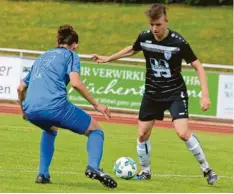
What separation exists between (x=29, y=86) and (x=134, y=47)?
77.0 inches

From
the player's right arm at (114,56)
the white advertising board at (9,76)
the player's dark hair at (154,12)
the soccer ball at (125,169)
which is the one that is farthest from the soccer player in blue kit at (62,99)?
the white advertising board at (9,76)

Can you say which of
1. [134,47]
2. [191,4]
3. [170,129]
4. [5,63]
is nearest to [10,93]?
[5,63]

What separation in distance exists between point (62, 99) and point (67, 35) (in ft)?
2.49

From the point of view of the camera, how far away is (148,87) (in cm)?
1122

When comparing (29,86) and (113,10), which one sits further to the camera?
(113,10)

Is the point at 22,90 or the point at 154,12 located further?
the point at 154,12

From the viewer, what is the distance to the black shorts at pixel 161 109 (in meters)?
11.0

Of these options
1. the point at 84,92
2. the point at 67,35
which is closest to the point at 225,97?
the point at 67,35

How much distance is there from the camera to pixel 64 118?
961 centimetres

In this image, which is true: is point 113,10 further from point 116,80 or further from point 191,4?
point 116,80

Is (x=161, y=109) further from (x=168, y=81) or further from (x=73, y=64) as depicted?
(x=73, y=64)

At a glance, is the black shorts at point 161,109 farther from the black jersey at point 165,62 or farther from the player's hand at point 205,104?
the player's hand at point 205,104

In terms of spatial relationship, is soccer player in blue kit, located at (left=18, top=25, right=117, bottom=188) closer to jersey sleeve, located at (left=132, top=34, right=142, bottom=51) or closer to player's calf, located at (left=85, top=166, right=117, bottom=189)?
player's calf, located at (left=85, top=166, right=117, bottom=189)

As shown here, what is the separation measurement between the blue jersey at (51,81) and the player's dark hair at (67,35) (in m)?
0.11
